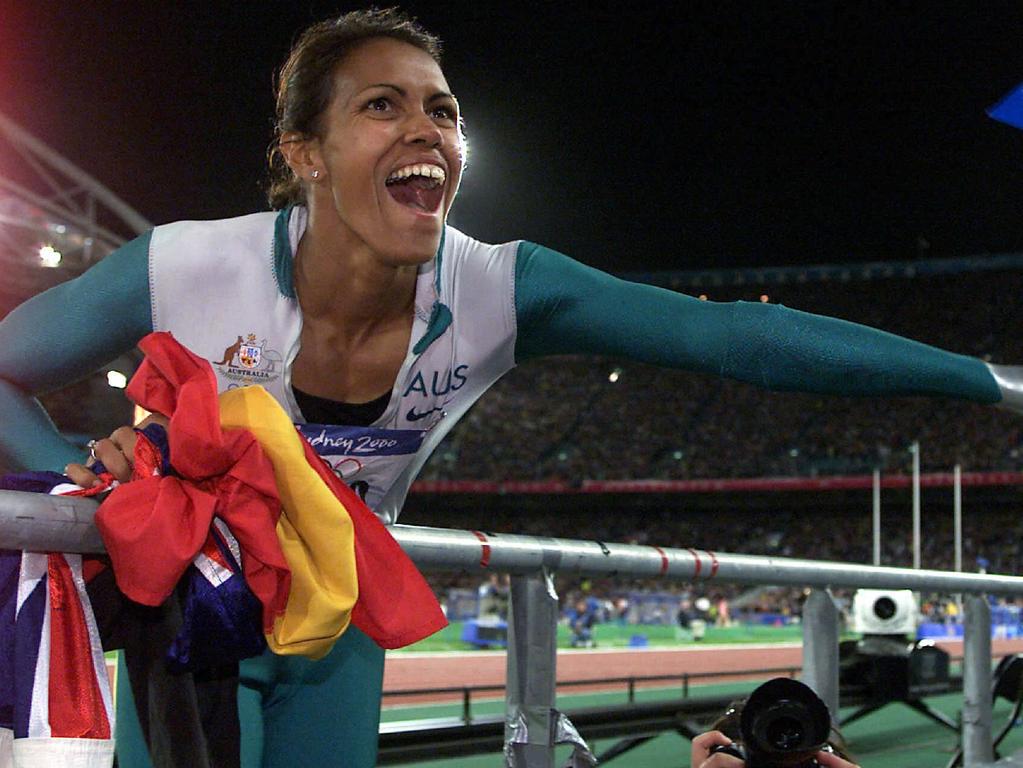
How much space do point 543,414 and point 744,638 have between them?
16.9 m

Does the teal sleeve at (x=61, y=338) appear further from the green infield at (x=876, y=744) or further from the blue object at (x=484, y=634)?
the blue object at (x=484, y=634)

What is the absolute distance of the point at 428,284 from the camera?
1.92 metres

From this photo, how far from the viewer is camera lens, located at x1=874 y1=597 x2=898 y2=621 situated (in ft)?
18.8

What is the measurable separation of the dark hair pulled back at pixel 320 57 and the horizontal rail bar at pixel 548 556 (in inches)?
29.0

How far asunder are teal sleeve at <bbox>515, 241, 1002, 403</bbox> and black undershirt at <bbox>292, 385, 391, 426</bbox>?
11.1 inches

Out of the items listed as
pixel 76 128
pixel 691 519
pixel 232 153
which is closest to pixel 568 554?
pixel 76 128

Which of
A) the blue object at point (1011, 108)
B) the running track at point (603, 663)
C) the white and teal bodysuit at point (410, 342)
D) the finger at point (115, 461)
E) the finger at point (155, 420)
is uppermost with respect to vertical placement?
the blue object at point (1011, 108)

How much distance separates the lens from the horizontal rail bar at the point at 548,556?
110cm

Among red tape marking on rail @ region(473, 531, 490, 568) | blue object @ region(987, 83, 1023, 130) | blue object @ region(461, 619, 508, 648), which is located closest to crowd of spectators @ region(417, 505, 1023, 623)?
blue object @ region(461, 619, 508, 648)

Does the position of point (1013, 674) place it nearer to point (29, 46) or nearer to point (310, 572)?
point (310, 572)

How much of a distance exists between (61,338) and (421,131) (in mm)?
652

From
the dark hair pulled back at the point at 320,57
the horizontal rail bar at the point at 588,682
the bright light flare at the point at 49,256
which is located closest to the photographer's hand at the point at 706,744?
the dark hair pulled back at the point at 320,57

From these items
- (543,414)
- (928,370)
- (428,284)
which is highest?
(543,414)

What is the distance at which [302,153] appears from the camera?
1.95 metres
